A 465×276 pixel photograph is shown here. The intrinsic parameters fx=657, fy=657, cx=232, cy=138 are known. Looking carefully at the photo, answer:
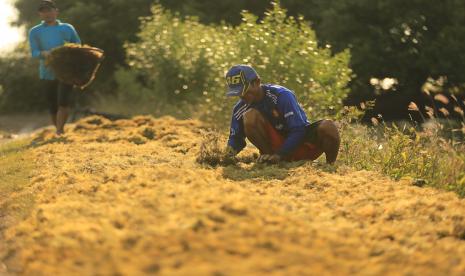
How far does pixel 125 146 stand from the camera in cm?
790

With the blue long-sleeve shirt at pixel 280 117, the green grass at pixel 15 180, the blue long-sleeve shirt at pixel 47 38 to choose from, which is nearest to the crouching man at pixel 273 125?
the blue long-sleeve shirt at pixel 280 117

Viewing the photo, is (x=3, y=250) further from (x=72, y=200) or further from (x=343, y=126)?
(x=343, y=126)

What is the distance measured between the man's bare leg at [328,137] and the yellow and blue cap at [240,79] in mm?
765

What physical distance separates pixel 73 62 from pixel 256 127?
424cm

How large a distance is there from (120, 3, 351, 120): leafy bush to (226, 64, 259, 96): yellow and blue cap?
294 centimetres

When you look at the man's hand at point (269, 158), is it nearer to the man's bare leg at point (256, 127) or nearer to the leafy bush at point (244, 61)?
the man's bare leg at point (256, 127)

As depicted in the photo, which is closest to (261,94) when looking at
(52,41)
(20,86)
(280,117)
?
(280,117)

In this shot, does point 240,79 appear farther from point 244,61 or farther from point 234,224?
point 244,61

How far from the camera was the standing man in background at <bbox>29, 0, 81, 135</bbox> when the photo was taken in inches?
365

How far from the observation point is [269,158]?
5.81 meters

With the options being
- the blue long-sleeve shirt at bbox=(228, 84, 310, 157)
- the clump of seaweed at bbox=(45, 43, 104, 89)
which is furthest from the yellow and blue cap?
the clump of seaweed at bbox=(45, 43, 104, 89)

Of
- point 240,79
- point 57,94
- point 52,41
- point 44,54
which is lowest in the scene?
point 57,94

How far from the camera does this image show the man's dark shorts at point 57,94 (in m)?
9.32

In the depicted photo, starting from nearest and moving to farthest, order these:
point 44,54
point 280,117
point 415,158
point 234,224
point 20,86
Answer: point 234,224, point 415,158, point 280,117, point 44,54, point 20,86
